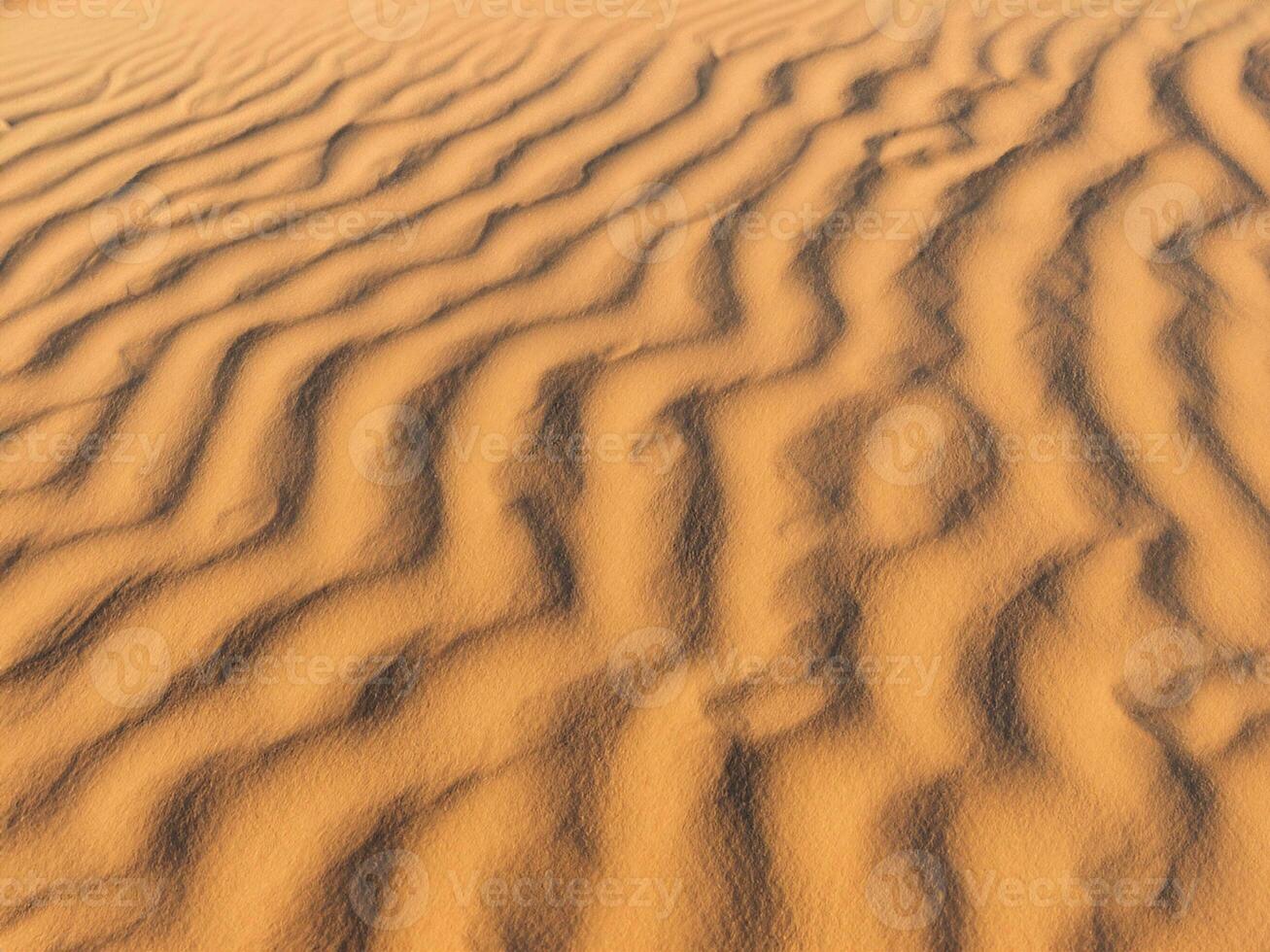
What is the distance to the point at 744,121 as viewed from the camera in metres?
3.30

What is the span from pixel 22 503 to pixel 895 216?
2119mm

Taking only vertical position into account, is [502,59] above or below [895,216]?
above

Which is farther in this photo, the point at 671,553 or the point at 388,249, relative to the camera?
the point at 388,249

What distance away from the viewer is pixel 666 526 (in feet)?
6.53

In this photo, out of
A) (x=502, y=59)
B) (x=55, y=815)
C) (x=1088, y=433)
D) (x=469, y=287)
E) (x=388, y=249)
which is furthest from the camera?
(x=502, y=59)

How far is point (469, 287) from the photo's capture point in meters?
2.67

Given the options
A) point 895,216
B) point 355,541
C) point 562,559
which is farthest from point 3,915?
point 895,216

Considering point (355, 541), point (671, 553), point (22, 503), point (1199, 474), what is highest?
point (22, 503)

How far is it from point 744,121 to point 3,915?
9.06 ft

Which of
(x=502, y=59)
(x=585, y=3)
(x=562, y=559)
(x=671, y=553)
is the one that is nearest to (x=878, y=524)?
(x=671, y=553)

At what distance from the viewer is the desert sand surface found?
5.00 feet

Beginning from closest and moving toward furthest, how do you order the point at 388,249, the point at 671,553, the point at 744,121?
the point at 671,553 → the point at 388,249 → the point at 744,121

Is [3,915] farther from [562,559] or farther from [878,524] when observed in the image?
[878,524]

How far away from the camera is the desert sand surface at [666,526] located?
1.53 meters
